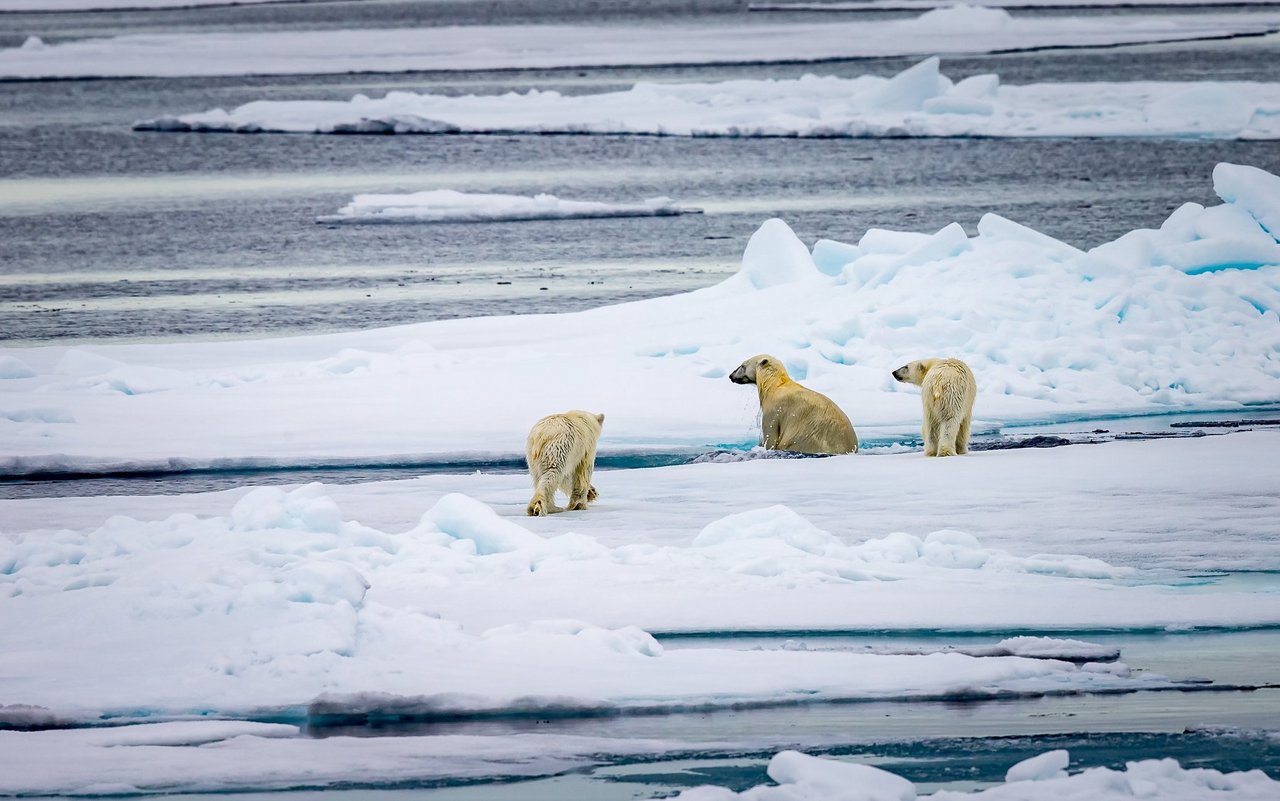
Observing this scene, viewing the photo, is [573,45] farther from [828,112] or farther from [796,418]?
[796,418]

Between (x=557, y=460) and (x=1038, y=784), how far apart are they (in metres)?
3.25

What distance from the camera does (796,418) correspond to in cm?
869

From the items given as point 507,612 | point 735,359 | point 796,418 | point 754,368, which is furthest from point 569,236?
point 507,612

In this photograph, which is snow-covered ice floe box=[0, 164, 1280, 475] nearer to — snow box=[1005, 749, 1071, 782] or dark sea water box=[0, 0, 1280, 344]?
dark sea water box=[0, 0, 1280, 344]

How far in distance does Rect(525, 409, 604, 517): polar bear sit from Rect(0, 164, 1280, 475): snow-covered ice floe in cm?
147

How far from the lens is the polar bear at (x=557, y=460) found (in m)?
7.30

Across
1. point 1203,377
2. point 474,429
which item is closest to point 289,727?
point 474,429

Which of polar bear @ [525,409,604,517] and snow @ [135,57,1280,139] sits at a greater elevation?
snow @ [135,57,1280,139]

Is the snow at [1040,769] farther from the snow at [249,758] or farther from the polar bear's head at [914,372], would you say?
the polar bear's head at [914,372]

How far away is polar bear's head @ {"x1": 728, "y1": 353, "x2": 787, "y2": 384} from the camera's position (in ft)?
29.5

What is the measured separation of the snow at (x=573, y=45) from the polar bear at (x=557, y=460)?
1022 inches

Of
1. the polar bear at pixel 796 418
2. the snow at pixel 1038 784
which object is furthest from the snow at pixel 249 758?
the polar bear at pixel 796 418

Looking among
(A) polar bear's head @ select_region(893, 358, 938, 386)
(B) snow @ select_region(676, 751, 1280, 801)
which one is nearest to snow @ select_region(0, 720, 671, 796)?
(B) snow @ select_region(676, 751, 1280, 801)

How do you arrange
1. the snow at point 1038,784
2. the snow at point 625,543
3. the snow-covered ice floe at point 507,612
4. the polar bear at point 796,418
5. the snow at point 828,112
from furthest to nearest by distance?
1. the snow at point 828,112
2. the polar bear at point 796,418
3. the snow-covered ice floe at point 507,612
4. the snow at point 625,543
5. the snow at point 1038,784
